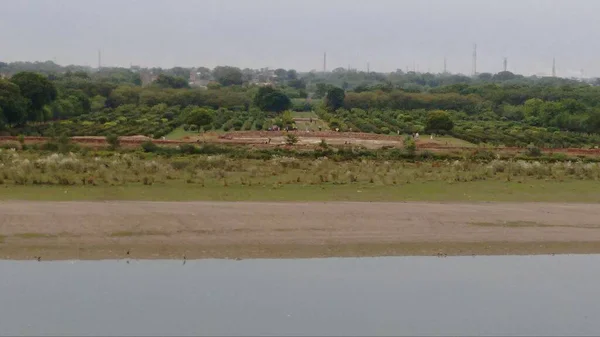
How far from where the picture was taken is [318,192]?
2469cm

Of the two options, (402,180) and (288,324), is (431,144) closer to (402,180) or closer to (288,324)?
(402,180)

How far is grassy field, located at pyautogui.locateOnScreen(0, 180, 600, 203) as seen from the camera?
2292cm

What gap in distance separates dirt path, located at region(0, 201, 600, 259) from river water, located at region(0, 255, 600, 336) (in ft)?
2.90

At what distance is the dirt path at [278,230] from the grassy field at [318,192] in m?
1.32

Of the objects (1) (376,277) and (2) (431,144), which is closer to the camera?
(1) (376,277)

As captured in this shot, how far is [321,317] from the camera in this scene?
13.4m

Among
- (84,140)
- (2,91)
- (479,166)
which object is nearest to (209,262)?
(479,166)

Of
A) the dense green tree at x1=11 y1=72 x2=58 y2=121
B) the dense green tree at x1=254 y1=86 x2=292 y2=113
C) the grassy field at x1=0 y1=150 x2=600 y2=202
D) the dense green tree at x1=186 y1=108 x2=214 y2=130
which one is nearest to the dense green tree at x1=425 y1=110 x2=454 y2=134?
the dense green tree at x1=186 y1=108 x2=214 y2=130

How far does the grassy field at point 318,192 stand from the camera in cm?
2292

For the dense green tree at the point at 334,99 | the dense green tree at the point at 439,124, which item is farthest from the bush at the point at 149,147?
the dense green tree at the point at 334,99

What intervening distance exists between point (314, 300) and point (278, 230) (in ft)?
16.4

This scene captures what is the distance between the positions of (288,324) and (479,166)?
2213 cm

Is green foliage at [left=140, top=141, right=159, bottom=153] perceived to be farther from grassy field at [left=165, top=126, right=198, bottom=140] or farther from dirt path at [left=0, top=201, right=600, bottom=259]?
dirt path at [left=0, top=201, right=600, bottom=259]

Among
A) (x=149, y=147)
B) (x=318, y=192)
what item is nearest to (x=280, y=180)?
(x=318, y=192)
